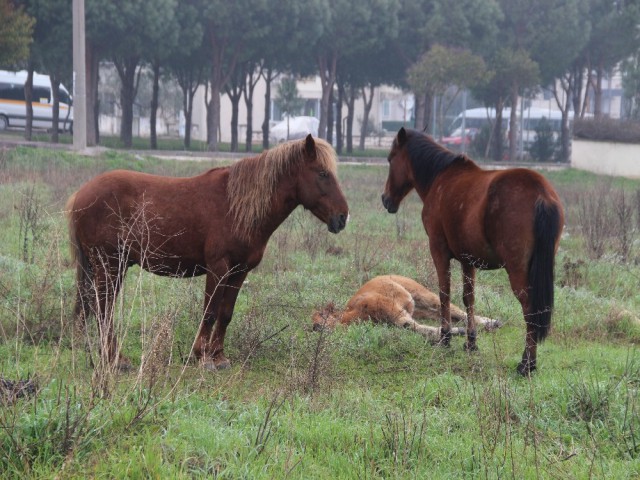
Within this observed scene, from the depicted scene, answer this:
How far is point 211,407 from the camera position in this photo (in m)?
5.51

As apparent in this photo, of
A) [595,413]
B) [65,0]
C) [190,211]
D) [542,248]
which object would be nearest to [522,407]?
[595,413]

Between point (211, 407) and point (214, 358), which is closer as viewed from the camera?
point (211, 407)

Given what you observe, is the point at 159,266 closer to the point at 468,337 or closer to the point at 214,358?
the point at 214,358

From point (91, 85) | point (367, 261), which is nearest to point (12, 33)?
point (91, 85)

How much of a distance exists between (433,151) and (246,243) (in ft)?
7.71

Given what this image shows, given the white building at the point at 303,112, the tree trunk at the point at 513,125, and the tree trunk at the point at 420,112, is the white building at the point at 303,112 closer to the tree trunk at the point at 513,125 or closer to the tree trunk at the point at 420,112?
the tree trunk at the point at 513,125

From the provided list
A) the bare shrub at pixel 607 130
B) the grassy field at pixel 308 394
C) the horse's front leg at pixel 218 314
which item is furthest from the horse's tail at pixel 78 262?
the bare shrub at pixel 607 130

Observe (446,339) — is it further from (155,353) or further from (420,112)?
(420,112)

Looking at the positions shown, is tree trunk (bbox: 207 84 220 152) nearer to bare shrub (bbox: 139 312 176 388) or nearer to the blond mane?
the blond mane

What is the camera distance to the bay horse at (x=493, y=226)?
6.82 metres

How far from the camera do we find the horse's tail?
23.5 feet

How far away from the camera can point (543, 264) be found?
6812 mm

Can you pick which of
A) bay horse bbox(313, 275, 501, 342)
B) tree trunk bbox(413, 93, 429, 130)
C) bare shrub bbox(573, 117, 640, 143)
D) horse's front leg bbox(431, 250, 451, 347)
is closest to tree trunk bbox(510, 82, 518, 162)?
tree trunk bbox(413, 93, 429, 130)

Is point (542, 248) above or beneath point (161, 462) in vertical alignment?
above
